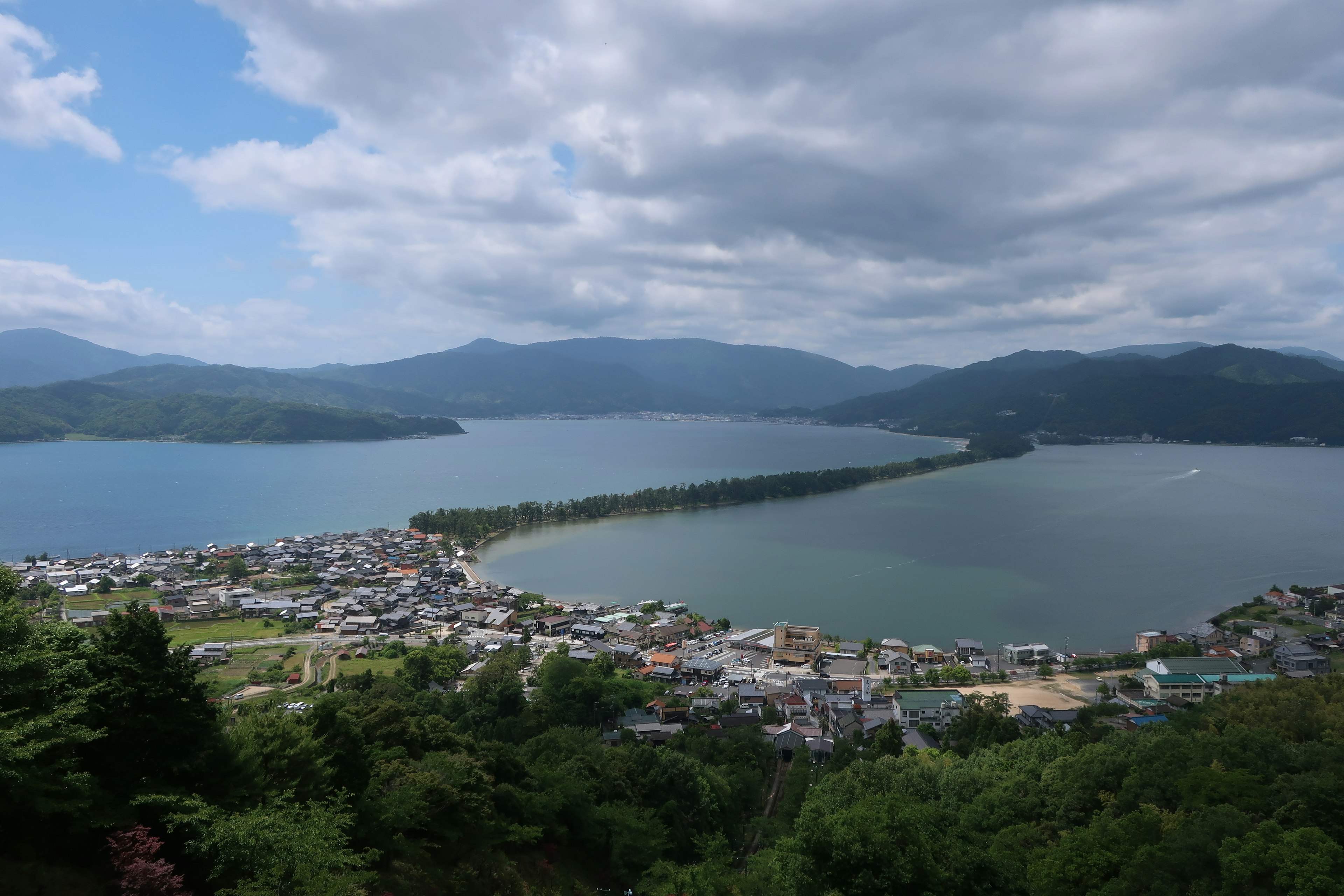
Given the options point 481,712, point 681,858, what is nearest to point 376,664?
point 481,712

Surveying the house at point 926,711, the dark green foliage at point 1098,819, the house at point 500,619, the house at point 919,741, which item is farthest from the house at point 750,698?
the house at point 500,619

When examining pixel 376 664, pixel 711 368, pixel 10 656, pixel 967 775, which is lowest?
pixel 376 664

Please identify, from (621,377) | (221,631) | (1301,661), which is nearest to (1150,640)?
(1301,661)

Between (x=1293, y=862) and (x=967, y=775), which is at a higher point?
(x=1293, y=862)

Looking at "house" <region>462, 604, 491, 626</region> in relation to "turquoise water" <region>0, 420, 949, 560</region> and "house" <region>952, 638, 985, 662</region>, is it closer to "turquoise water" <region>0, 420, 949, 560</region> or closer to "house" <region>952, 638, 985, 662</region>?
"house" <region>952, 638, 985, 662</region>

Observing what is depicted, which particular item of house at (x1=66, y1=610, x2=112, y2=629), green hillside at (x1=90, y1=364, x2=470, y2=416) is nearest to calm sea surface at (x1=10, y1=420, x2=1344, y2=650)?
house at (x1=66, y1=610, x2=112, y2=629)

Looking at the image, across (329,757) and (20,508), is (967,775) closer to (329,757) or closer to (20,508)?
(329,757)

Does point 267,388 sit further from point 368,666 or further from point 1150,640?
point 1150,640
